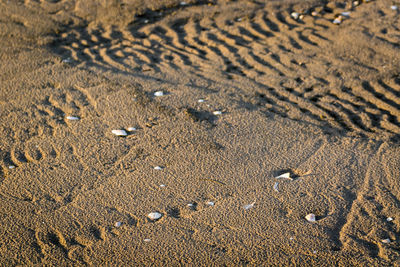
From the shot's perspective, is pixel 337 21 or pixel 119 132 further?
pixel 337 21

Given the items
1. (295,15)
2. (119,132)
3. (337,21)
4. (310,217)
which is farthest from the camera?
(295,15)

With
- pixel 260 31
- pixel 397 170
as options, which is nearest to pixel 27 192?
pixel 397 170

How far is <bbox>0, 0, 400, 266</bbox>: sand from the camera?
120 inches

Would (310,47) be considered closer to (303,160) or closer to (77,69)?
(303,160)

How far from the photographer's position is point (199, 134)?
4074 millimetres

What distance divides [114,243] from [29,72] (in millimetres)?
2889

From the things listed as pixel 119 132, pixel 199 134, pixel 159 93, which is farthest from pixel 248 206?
pixel 159 93

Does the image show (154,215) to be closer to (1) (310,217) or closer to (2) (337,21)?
(1) (310,217)

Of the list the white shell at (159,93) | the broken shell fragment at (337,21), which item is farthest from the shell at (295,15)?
the white shell at (159,93)

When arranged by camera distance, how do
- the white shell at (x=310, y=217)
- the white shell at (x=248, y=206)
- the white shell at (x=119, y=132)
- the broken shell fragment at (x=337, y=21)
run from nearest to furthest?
the white shell at (x=310, y=217), the white shell at (x=248, y=206), the white shell at (x=119, y=132), the broken shell fragment at (x=337, y=21)

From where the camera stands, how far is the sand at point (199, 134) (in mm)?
3037

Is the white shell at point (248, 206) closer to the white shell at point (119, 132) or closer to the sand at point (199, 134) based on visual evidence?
the sand at point (199, 134)

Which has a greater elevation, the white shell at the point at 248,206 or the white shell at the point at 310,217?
the white shell at the point at 248,206

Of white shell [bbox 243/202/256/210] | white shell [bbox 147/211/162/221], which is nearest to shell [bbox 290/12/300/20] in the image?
white shell [bbox 243/202/256/210]
